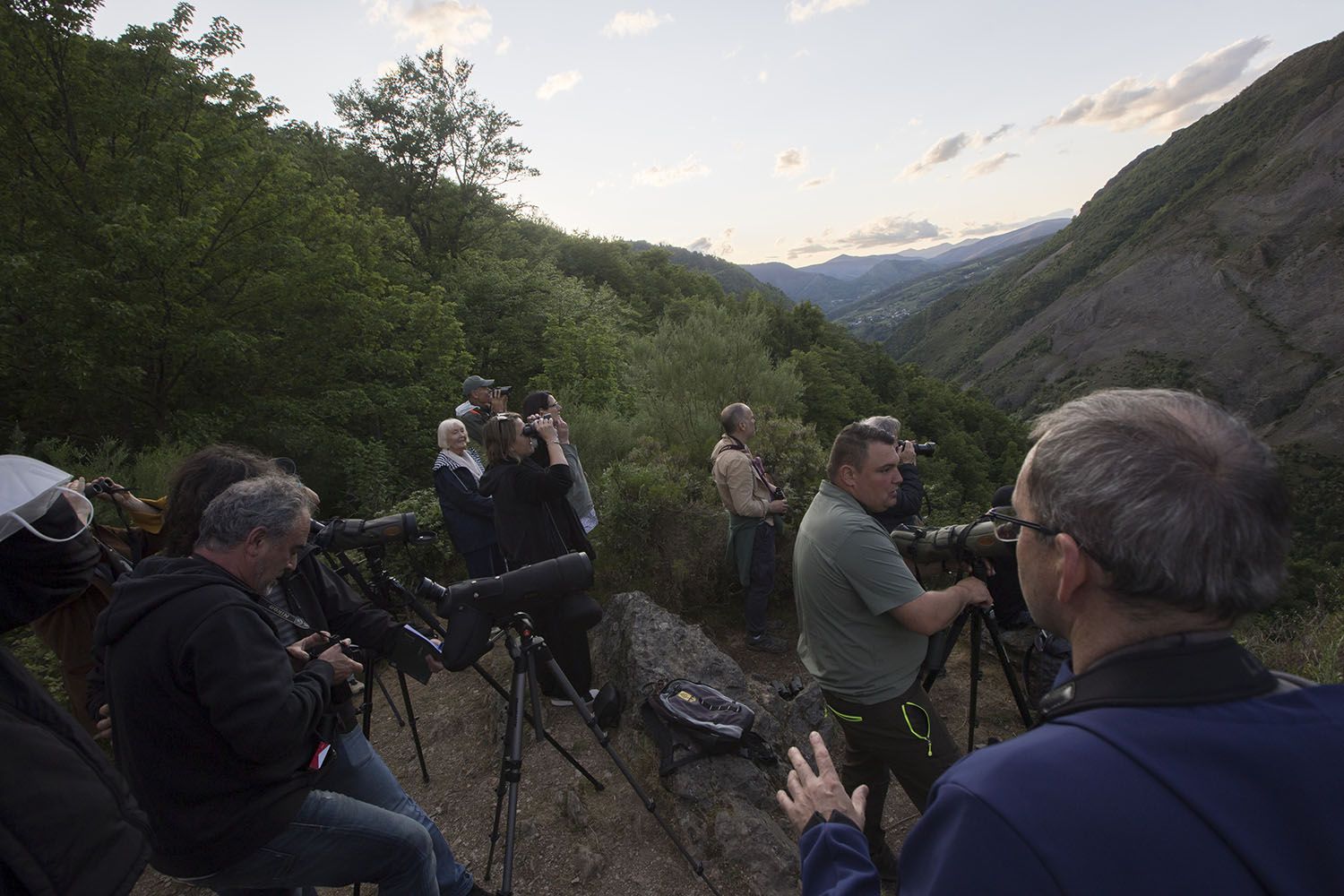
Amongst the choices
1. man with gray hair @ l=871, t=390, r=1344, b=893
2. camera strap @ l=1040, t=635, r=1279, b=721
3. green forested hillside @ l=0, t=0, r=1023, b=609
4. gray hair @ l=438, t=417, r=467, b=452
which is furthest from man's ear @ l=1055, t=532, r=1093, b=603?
green forested hillside @ l=0, t=0, r=1023, b=609

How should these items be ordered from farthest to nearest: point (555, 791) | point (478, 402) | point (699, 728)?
point (478, 402)
point (555, 791)
point (699, 728)

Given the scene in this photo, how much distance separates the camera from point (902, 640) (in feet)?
8.29

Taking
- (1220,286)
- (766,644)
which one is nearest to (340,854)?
(766,644)

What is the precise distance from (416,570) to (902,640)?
5.45m

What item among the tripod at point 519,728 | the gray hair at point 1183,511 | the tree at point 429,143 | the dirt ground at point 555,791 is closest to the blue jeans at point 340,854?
the tripod at point 519,728

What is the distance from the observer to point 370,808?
2023mm

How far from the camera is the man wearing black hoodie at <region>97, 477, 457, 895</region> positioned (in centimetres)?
158

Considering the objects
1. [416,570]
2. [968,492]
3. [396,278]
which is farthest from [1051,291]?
[416,570]

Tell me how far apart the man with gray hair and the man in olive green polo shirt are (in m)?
1.36

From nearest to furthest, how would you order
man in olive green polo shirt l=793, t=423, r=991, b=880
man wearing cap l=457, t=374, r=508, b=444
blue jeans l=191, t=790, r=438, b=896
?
blue jeans l=191, t=790, r=438, b=896, man in olive green polo shirt l=793, t=423, r=991, b=880, man wearing cap l=457, t=374, r=508, b=444

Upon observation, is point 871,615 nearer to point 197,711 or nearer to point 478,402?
point 197,711

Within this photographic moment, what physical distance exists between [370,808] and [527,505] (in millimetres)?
2111

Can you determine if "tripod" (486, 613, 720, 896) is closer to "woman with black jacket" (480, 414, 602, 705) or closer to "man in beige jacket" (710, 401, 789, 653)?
"woman with black jacket" (480, 414, 602, 705)

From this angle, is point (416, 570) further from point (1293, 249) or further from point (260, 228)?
point (1293, 249)
